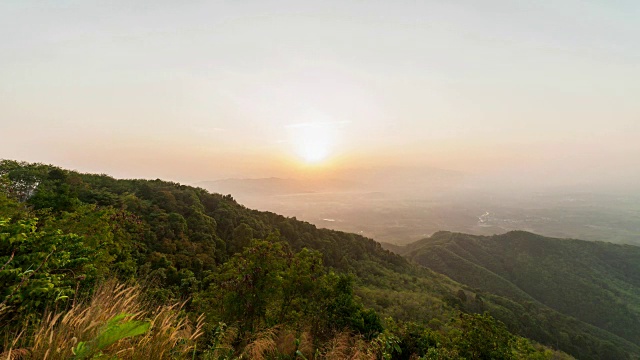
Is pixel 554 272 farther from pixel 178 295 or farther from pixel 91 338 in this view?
pixel 91 338

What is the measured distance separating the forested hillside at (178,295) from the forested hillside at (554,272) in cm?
8057

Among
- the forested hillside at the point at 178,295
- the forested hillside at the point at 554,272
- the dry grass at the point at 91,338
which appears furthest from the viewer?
the forested hillside at the point at 554,272

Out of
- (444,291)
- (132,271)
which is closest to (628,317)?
(444,291)

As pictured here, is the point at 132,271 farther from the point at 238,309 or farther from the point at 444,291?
the point at 444,291

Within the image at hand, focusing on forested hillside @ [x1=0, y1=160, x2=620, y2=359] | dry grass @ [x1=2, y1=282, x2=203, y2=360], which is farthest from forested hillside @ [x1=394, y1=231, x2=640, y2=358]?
dry grass @ [x1=2, y1=282, x2=203, y2=360]

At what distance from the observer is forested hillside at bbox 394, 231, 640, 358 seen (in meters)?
110

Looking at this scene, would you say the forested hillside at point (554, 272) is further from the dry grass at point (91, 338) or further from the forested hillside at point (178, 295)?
the dry grass at point (91, 338)

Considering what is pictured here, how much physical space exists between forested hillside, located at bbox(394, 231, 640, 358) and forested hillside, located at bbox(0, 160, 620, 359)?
264 ft

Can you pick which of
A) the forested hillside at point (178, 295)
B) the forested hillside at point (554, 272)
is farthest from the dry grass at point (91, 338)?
the forested hillside at point (554, 272)

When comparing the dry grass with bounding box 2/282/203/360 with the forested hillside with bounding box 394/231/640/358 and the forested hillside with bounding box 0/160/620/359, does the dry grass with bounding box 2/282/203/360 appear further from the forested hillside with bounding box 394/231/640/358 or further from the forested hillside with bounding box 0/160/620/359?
the forested hillside with bounding box 394/231/640/358

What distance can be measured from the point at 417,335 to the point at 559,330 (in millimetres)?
86279

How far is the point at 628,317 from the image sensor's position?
4281 inches

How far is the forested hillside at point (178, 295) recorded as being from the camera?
380 centimetres

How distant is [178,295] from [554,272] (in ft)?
589
